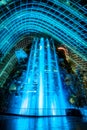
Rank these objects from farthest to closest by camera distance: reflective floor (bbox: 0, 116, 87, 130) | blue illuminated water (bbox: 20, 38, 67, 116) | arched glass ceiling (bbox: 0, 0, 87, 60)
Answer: arched glass ceiling (bbox: 0, 0, 87, 60) < blue illuminated water (bbox: 20, 38, 67, 116) < reflective floor (bbox: 0, 116, 87, 130)

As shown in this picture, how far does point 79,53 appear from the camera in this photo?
3331 cm

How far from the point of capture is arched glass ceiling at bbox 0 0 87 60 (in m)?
25.3

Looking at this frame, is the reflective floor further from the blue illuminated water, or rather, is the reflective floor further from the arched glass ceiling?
the arched glass ceiling

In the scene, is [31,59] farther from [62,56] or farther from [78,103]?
[78,103]

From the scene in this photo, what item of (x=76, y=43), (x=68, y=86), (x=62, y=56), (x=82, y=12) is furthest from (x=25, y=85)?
(x=62, y=56)

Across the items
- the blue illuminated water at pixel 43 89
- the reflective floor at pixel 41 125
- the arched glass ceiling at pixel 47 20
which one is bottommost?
the reflective floor at pixel 41 125

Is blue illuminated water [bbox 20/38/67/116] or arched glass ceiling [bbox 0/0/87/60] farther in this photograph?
arched glass ceiling [bbox 0/0/87/60]

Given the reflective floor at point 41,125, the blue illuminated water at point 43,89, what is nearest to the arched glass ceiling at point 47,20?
the blue illuminated water at point 43,89

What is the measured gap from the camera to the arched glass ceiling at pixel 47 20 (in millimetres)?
25314

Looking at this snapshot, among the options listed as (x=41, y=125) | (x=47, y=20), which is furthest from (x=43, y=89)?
(x=41, y=125)

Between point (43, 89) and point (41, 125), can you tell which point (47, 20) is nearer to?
point (43, 89)

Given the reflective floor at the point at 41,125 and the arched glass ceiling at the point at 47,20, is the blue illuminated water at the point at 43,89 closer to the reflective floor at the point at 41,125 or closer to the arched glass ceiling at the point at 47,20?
the arched glass ceiling at the point at 47,20

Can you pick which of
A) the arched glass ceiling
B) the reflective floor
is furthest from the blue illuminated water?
the reflective floor

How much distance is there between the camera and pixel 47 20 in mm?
31656
